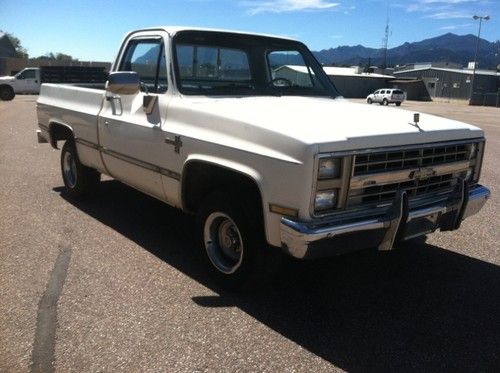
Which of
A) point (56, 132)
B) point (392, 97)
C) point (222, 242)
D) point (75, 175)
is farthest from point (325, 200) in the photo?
Result: point (392, 97)

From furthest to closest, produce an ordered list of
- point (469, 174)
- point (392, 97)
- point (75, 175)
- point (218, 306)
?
1. point (392, 97)
2. point (75, 175)
3. point (469, 174)
4. point (218, 306)

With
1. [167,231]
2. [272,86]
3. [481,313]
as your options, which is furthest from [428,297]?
[167,231]

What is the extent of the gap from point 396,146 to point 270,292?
148cm

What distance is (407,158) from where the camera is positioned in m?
3.70

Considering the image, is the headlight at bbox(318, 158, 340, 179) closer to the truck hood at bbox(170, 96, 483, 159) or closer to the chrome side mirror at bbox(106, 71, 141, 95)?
the truck hood at bbox(170, 96, 483, 159)

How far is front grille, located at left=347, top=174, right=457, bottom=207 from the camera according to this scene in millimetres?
3517

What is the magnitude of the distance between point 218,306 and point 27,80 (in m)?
32.5

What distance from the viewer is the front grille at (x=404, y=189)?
11.5ft

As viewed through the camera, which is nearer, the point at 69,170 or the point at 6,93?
the point at 69,170

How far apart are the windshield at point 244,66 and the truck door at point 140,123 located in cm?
23

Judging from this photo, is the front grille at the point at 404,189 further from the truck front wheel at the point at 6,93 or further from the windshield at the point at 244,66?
the truck front wheel at the point at 6,93

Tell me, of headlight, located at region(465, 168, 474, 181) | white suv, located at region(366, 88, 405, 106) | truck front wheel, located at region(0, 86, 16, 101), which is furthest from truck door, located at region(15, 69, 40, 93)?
headlight, located at region(465, 168, 474, 181)

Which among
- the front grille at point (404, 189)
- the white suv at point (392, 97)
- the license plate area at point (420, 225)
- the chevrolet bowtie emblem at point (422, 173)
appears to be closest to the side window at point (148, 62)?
the front grille at point (404, 189)

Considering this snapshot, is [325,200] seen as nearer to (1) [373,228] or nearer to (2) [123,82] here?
(1) [373,228]
